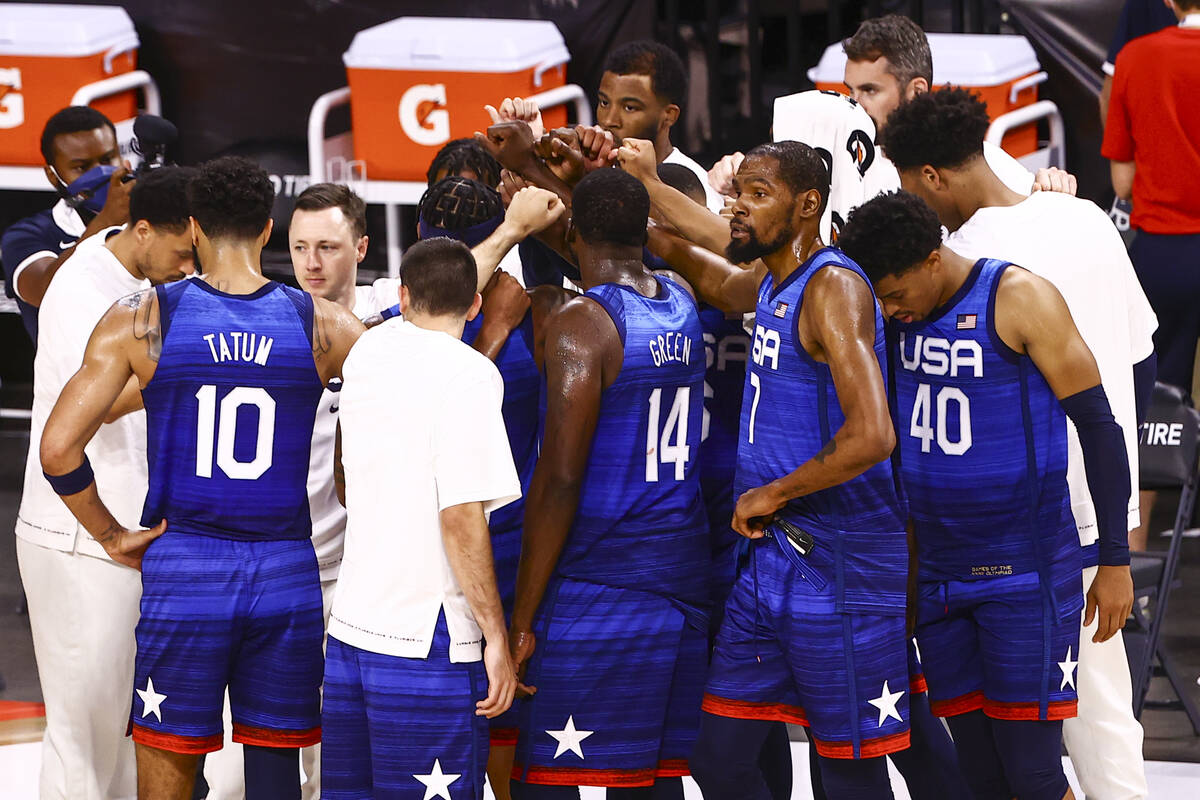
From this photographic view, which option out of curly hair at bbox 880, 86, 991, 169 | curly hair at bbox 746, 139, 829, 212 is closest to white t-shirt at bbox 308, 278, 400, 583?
curly hair at bbox 746, 139, 829, 212

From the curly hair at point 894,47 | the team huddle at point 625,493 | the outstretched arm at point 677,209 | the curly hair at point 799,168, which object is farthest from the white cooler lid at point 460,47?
the curly hair at point 799,168

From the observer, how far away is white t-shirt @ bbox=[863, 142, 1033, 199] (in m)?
4.58

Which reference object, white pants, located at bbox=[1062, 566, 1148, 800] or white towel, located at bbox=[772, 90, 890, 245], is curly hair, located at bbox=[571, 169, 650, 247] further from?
white pants, located at bbox=[1062, 566, 1148, 800]

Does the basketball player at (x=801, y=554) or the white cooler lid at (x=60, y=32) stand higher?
the white cooler lid at (x=60, y=32)

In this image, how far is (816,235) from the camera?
3.48 m

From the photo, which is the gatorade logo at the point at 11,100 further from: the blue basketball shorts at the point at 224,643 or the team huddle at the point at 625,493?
the blue basketball shorts at the point at 224,643

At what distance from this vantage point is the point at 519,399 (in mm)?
3795

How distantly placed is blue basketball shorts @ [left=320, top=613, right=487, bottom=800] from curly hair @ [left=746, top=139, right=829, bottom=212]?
128cm

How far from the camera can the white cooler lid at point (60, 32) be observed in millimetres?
7684

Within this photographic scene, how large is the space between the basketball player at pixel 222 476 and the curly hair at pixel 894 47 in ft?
6.49

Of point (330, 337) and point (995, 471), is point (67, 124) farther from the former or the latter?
point (995, 471)

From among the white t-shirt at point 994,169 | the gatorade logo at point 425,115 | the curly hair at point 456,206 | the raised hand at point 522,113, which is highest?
the raised hand at point 522,113

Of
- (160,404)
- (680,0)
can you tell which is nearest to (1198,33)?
(680,0)

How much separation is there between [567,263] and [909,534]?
1.16 metres
